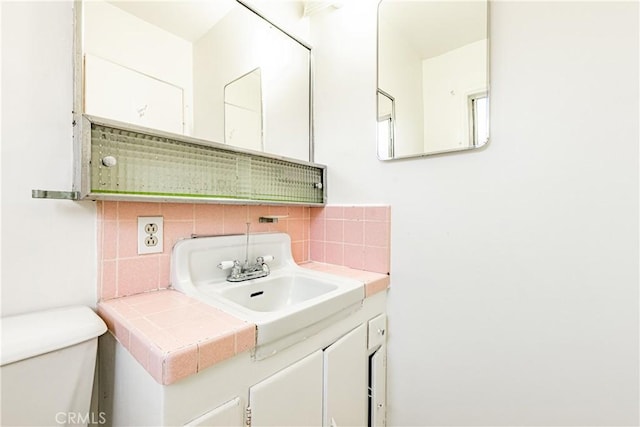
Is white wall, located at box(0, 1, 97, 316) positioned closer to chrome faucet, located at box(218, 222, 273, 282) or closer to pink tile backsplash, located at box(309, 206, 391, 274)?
chrome faucet, located at box(218, 222, 273, 282)

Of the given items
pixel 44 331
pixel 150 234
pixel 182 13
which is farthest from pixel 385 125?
pixel 44 331

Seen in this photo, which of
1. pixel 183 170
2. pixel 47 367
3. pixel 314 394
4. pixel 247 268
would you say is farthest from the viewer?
pixel 247 268

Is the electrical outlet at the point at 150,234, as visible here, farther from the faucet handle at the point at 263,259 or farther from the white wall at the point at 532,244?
the white wall at the point at 532,244

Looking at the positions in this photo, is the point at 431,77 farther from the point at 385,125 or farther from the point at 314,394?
the point at 314,394

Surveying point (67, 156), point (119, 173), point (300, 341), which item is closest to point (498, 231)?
point (300, 341)

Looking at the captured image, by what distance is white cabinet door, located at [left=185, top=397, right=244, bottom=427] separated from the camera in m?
0.63

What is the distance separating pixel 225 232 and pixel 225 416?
0.70 metres

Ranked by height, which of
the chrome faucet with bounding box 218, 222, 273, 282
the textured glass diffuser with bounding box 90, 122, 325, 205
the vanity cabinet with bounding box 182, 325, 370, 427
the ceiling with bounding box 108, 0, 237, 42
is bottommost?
the vanity cabinet with bounding box 182, 325, 370, 427

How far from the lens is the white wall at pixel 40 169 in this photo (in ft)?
2.46

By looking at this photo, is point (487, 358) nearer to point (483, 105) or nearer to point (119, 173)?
point (483, 105)

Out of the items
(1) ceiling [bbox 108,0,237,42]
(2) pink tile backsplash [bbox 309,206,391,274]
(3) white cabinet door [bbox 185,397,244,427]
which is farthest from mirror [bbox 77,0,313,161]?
(3) white cabinet door [bbox 185,397,244,427]

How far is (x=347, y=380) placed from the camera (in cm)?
104

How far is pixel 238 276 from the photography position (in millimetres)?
1172

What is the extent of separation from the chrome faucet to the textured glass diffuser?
0.72ft
